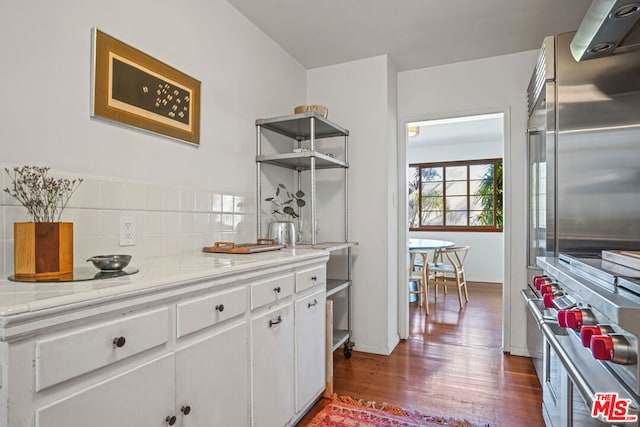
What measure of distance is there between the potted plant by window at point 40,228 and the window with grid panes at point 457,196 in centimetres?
602

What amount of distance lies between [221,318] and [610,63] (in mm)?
2202

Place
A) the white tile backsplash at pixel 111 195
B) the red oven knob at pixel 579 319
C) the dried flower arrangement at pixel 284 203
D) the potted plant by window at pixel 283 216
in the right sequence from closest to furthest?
the red oven knob at pixel 579 319 → the white tile backsplash at pixel 111 195 → the potted plant by window at pixel 283 216 → the dried flower arrangement at pixel 284 203

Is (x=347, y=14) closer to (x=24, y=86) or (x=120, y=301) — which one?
(x=24, y=86)

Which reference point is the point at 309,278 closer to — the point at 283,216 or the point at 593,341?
the point at 283,216

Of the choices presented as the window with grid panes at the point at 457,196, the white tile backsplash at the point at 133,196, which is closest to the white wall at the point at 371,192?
the white tile backsplash at the point at 133,196

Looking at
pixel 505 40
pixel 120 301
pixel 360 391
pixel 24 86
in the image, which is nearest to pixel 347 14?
pixel 505 40

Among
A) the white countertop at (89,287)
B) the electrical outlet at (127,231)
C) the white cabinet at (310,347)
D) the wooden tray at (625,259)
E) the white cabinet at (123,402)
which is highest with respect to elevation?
the electrical outlet at (127,231)

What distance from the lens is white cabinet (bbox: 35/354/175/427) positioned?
0.87 meters

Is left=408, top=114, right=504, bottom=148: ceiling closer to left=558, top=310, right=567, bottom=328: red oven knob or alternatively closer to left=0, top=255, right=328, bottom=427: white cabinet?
left=0, top=255, right=328, bottom=427: white cabinet

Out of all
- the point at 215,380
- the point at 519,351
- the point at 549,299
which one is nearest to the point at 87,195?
the point at 215,380

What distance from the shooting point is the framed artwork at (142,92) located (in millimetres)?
1574

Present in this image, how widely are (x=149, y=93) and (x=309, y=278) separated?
4.09 ft

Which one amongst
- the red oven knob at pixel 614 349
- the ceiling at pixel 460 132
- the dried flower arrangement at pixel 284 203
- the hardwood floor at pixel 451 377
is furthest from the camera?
the ceiling at pixel 460 132

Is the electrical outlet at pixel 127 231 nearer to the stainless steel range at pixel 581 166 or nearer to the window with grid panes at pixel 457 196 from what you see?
the stainless steel range at pixel 581 166
